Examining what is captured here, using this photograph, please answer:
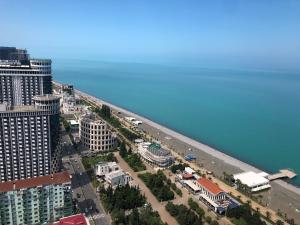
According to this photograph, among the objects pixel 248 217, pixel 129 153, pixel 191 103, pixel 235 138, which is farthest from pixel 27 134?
pixel 191 103

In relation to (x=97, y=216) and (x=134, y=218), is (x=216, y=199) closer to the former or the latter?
(x=134, y=218)

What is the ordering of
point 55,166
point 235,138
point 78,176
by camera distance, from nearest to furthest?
point 55,166, point 78,176, point 235,138

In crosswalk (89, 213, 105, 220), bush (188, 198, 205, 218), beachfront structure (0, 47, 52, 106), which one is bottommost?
crosswalk (89, 213, 105, 220)

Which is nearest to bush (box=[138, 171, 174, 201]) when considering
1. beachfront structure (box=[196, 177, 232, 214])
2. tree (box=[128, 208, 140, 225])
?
beachfront structure (box=[196, 177, 232, 214])

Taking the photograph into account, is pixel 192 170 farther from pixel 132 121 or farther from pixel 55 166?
pixel 132 121

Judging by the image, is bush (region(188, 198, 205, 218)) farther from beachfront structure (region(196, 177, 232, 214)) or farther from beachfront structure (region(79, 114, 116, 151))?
beachfront structure (region(79, 114, 116, 151))

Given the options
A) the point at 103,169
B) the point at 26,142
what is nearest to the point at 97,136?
the point at 103,169
